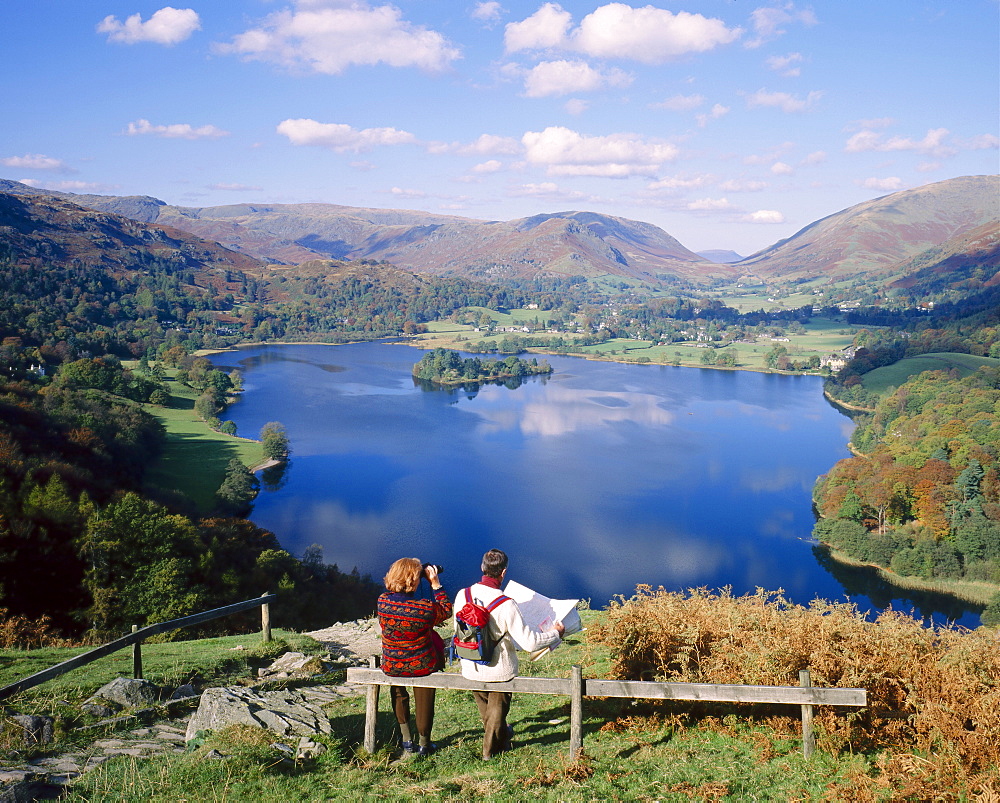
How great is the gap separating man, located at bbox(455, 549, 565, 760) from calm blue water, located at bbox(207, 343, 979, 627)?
62.7 feet

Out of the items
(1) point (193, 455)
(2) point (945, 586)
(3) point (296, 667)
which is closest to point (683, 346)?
(2) point (945, 586)

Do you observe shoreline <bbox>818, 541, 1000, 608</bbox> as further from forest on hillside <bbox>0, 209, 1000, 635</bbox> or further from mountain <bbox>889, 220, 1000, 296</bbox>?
mountain <bbox>889, 220, 1000, 296</bbox>

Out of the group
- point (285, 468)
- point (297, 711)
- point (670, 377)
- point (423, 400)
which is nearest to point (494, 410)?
point (423, 400)

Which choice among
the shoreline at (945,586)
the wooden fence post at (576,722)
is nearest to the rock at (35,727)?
the wooden fence post at (576,722)

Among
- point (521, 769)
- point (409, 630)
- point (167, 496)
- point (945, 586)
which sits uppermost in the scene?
point (409, 630)

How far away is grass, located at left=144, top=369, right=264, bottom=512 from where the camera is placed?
36.2 meters

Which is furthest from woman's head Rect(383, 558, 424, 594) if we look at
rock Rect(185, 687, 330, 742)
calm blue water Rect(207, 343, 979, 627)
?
calm blue water Rect(207, 343, 979, 627)

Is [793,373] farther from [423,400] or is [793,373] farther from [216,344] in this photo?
[216,344]

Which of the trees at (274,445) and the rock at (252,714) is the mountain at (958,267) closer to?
the trees at (274,445)

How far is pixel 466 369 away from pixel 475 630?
84.4m

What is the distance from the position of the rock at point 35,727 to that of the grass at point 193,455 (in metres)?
30.0

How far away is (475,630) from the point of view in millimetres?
4121

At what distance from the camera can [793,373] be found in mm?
92562

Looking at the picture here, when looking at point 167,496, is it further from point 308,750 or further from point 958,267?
point 958,267
